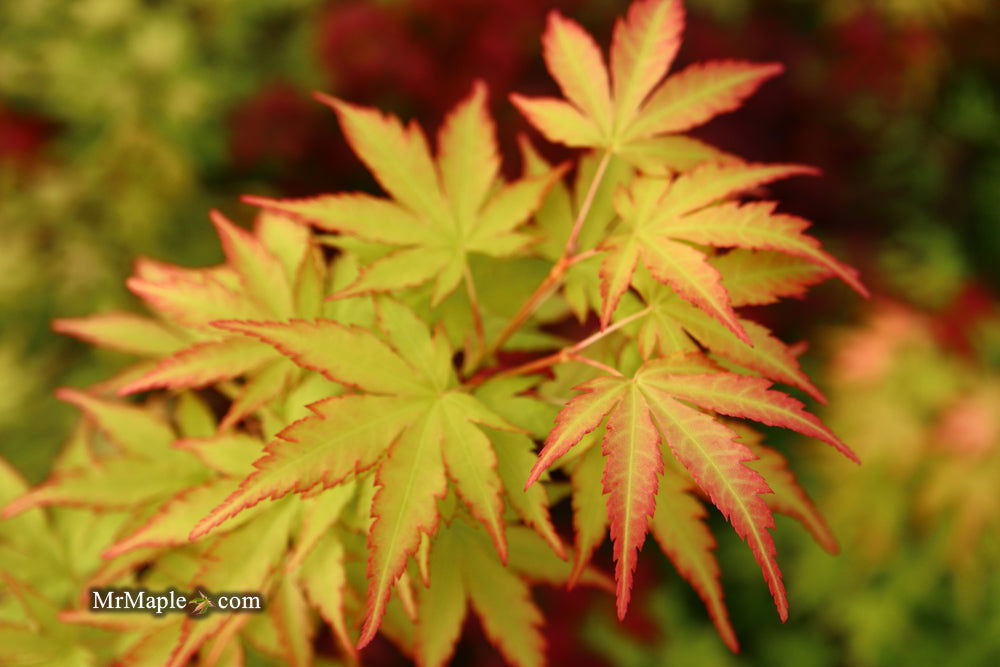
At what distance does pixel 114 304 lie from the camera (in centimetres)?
272

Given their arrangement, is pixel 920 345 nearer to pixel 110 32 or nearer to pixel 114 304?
pixel 114 304

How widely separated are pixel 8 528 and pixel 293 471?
2.30 ft

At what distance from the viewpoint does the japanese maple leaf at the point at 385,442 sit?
2.34ft

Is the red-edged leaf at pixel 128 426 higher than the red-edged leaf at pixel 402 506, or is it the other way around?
the red-edged leaf at pixel 402 506

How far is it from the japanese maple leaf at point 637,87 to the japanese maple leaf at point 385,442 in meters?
0.35

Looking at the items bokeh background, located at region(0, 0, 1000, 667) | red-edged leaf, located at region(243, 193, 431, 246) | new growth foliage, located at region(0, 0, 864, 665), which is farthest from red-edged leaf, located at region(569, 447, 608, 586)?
bokeh background, located at region(0, 0, 1000, 667)

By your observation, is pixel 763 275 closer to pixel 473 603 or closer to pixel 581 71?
pixel 581 71

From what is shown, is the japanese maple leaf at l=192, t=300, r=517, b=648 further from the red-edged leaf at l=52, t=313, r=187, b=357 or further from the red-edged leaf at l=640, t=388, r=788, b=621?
the red-edged leaf at l=52, t=313, r=187, b=357

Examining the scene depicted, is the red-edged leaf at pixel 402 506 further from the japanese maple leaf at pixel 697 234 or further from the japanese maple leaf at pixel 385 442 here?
the japanese maple leaf at pixel 697 234

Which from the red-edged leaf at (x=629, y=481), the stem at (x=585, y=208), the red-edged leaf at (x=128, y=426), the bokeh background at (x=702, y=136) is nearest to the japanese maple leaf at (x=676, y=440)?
the red-edged leaf at (x=629, y=481)

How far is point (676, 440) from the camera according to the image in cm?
71

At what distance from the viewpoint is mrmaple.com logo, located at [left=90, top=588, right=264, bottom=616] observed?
34.5 inches

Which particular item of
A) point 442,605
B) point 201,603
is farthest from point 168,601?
point 442,605

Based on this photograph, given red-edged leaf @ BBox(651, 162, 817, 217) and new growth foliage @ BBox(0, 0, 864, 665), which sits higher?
red-edged leaf @ BBox(651, 162, 817, 217)
